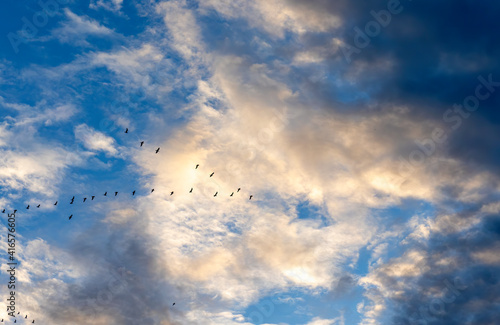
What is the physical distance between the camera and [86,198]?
154 m

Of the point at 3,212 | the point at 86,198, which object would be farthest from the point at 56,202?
the point at 3,212

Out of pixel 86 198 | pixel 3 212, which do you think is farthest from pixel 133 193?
pixel 3 212

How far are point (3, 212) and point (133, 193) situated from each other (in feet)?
155

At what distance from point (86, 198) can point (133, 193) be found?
714 inches

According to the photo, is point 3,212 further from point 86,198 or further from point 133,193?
point 133,193

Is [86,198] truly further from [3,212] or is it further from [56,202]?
[3,212]

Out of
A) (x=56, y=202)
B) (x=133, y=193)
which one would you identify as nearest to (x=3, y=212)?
(x=56, y=202)

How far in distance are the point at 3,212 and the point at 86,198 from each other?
29318mm

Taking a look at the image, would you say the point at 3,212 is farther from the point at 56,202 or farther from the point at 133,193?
the point at 133,193

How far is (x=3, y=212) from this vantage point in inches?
5945

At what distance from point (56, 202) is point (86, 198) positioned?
1017cm

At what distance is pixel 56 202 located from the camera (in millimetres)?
149250
